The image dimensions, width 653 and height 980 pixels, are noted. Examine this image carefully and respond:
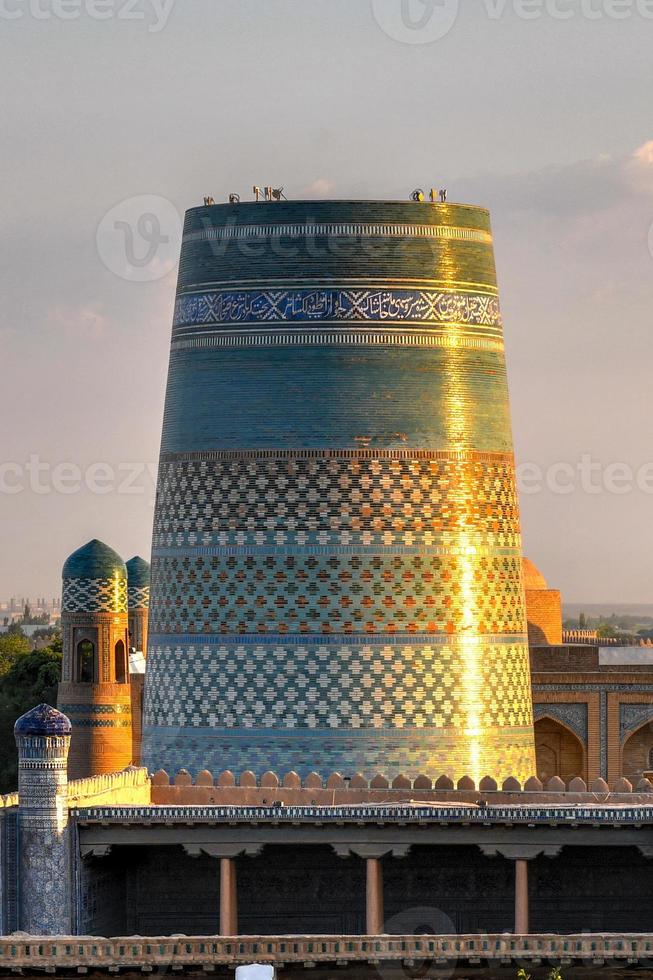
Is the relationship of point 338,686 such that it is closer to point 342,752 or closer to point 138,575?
point 342,752

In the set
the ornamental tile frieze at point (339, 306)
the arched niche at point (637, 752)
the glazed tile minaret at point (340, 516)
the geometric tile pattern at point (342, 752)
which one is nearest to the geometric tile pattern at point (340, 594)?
the glazed tile minaret at point (340, 516)

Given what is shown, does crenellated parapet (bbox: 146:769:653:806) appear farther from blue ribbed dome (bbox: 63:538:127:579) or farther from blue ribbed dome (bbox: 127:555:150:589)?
blue ribbed dome (bbox: 127:555:150:589)

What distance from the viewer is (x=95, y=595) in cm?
4653

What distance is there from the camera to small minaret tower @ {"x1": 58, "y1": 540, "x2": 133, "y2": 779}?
45.8 meters

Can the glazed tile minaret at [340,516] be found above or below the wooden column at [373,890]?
above

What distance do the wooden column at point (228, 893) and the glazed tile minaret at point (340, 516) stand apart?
322 cm

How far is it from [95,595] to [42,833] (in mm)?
9894

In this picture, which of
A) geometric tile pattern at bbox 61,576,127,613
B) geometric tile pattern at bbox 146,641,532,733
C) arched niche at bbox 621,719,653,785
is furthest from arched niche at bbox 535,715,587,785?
geometric tile pattern at bbox 61,576,127,613

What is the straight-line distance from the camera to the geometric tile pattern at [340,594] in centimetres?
4131

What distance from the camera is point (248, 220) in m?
42.2

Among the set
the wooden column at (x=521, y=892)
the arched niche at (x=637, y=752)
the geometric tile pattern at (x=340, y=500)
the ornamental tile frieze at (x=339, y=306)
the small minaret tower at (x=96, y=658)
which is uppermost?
the ornamental tile frieze at (x=339, y=306)

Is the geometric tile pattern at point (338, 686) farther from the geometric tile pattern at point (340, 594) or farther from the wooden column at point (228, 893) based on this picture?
the wooden column at point (228, 893)

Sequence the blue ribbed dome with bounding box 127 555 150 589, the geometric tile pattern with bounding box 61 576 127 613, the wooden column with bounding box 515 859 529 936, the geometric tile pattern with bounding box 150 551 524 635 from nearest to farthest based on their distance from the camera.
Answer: the wooden column with bounding box 515 859 529 936
the geometric tile pattern with bounding box 150 551 524 635
the geometric tile pattern with bounding box 61 576 127 613
the blue ribbed dome with bounding box 127 555 150 589

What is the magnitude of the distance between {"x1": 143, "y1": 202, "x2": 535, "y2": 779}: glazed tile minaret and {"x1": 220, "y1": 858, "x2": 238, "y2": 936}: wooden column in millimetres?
3219
